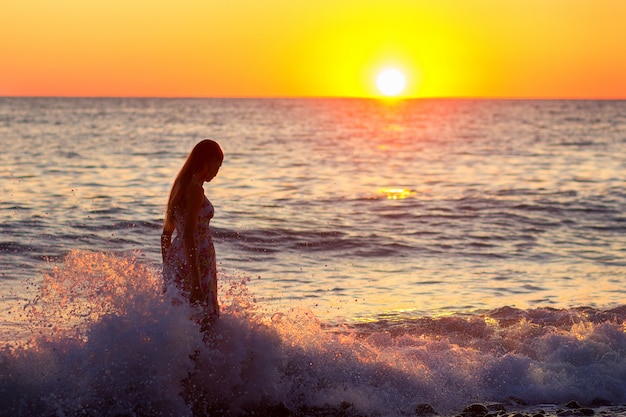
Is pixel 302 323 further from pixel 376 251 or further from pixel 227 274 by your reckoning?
pixel 376 251

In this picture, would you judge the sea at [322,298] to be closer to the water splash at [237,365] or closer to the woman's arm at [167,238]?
the water splash at [237,365]

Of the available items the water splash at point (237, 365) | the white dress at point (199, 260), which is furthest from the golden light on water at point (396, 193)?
the white dress at point (199, 260)

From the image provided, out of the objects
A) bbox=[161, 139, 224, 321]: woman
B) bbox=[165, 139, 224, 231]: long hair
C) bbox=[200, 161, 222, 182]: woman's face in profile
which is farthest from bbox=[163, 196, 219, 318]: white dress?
bbox=[200, 161, 222, 182]: woman's face in profile

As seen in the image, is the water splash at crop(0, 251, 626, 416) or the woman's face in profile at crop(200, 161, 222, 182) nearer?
the woman's face in profile at crop(200, 161, 222, 182)

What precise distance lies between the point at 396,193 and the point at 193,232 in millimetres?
17778

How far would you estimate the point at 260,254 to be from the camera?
47.4 feet

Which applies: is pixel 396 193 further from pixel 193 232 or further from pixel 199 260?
pixel 193 232

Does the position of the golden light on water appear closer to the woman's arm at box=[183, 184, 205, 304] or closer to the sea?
the sea

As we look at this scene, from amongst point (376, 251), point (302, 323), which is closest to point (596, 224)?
point (376, 251)

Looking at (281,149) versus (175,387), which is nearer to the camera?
(175,387)

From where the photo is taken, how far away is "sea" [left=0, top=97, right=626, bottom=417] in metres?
7.05

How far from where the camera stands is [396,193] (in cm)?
2416

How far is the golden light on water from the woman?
16.2 meters

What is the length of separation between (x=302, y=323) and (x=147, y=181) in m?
17.7
